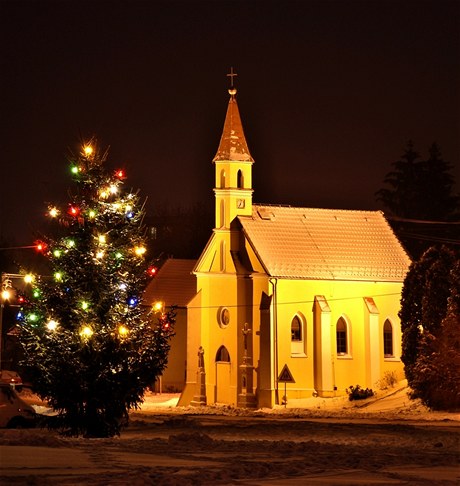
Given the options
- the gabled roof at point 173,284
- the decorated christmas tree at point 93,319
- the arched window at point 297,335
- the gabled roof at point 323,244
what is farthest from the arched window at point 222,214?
the decorated christmas tree at point 93,319

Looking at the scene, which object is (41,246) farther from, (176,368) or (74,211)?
(176,368)

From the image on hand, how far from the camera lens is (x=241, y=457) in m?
19.6

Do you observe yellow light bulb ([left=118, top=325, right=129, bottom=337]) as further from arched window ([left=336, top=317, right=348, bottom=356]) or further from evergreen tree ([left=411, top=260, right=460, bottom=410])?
arched window ([left=336, top=317, right=348, bottom=356])

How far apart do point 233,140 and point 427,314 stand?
1709 cm

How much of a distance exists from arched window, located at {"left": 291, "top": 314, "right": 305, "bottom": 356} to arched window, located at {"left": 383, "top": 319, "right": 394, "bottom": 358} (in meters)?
4.94

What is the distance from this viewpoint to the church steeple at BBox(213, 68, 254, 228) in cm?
5500

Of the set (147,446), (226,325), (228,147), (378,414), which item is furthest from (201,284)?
(147,446)

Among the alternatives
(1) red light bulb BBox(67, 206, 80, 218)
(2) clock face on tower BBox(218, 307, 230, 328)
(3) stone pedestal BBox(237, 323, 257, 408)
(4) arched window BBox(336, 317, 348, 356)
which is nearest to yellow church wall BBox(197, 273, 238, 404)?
(2) clock face on tower BBox(218, 307, 230, 328)

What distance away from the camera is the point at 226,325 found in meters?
54.6

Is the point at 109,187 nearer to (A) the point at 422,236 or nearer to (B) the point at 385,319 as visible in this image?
(B) the point at 385,319

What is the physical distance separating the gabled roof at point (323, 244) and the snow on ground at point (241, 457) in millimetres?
22671

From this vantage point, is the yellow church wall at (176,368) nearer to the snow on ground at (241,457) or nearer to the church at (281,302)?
the church at (281,302)

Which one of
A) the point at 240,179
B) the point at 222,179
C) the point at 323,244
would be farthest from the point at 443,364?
the point at 222,179

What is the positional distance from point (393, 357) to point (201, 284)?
37.1ft
